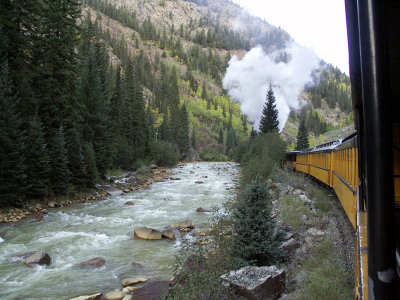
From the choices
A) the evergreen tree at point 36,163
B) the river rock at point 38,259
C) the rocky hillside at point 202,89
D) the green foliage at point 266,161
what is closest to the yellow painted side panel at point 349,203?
the green foliage at point 266,161

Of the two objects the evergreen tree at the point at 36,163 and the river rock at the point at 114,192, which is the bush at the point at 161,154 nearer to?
the river rock at the point at 114,192

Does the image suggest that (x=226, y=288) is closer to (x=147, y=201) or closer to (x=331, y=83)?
(x=147, y=201)

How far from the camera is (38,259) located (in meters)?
8.73

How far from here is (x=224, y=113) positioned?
407 ft

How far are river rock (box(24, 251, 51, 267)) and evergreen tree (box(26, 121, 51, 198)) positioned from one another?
24.5 ft

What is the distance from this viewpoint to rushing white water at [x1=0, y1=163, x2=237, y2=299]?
7.64 metres

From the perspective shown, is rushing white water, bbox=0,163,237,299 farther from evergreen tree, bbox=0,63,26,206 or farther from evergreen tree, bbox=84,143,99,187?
evergreen tree, bbox=84,143,99,187

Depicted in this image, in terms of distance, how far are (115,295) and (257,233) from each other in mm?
3800

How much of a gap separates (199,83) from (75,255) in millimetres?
150456

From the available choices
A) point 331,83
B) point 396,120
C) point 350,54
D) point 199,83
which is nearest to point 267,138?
point 396,120

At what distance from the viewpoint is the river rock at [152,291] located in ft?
21.6

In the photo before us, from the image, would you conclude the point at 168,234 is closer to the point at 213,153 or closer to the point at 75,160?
the point at 75,160

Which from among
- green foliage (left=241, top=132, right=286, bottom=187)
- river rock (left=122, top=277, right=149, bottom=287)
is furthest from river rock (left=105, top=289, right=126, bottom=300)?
green foliage (left=241, top=132, right=286, bottom=187)

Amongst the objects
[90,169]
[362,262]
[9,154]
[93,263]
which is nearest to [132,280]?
[93,263]
